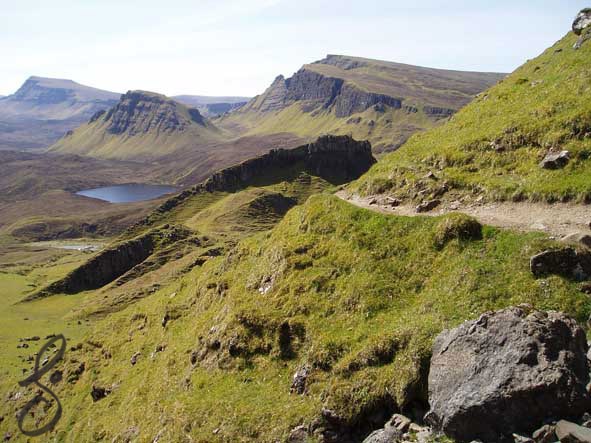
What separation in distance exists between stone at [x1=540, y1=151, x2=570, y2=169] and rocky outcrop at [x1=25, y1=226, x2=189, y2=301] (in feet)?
519

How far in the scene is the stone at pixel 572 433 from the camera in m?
13.7

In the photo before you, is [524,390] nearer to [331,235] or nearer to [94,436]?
[331,235]

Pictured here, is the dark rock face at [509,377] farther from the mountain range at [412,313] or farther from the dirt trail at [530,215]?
the dirt trail at [530,215]

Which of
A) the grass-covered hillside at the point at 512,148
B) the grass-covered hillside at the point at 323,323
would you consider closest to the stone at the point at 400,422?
the grass-covered hillside at the point at 323,323

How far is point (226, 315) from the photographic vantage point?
36.1m

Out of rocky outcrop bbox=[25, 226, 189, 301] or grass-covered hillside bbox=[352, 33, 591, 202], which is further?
rocky outcrop bbox=[25, 226, 189, 301]

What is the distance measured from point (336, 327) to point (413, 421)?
8283mm

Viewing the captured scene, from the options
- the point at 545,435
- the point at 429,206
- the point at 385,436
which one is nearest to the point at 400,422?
the point at 385,436

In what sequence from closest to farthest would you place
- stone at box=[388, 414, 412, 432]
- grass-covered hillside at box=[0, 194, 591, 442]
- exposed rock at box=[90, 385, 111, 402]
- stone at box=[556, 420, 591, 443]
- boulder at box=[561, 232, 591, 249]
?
stone at box=[556, 420, 591, 443] → stone at box=[388, 414, 412, 432] → grass-covered hillside at box=[0, 194, 591, 442] → boulder at box=[561, 232, 591, 249] → exposed rock at box=[90, 385, 111, 402]

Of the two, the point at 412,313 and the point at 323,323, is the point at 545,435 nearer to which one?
the point at 412,313

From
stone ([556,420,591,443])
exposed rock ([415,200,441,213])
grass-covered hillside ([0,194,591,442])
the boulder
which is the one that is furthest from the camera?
exposed rock ([415,200,441,213])

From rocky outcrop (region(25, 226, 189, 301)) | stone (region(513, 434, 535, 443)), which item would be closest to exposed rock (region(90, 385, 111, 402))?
stone (region(513, 434, 535, 443))

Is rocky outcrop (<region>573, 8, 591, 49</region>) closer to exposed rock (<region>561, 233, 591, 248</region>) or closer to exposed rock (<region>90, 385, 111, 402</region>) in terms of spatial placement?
exposed rock (<region>561, 233, 591, 248</region>)

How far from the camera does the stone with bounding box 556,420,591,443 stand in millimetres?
13727
